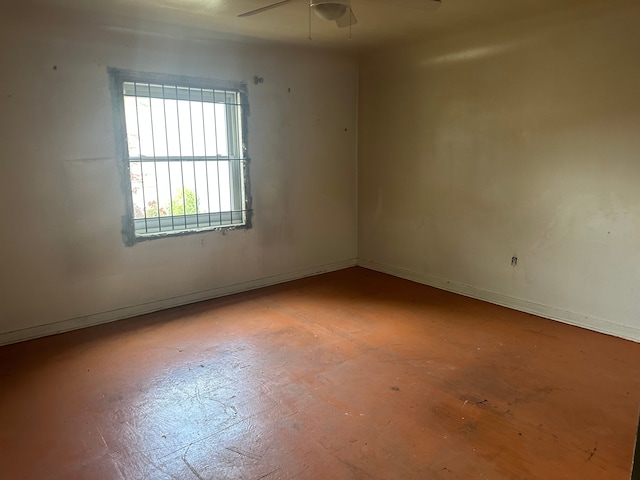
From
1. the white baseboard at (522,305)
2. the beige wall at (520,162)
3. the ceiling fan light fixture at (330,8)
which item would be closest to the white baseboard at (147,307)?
the white baseboard at (522,305)

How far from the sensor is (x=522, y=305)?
13.4 feet

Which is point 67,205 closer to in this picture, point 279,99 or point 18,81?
point 18,81

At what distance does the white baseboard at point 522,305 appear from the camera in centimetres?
350

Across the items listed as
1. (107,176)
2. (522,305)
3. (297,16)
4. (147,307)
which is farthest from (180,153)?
(522,305)

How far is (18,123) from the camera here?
130 inches

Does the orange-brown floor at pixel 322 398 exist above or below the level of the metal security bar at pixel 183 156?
below

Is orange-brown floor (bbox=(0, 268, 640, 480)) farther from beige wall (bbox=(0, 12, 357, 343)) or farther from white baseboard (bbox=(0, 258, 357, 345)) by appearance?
beige wall (bbox=(0, 12, 357, 343))

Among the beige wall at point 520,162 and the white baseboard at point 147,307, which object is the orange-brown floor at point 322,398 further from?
the beige wall at point 520,162

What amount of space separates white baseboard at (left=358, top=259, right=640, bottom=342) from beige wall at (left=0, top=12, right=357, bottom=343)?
1.23m

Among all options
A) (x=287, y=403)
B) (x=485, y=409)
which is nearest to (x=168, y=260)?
(x=287, y=403)

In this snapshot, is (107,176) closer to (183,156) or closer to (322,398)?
(183,156)

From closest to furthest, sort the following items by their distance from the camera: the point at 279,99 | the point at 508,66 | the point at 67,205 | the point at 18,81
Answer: the point at 18,81 → the point at 67,205 → the point at 508,66 → the point at 279,99

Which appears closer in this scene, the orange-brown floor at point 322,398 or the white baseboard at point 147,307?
the orange-brown floor at point 322,398

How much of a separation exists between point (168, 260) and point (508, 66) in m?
3.63
